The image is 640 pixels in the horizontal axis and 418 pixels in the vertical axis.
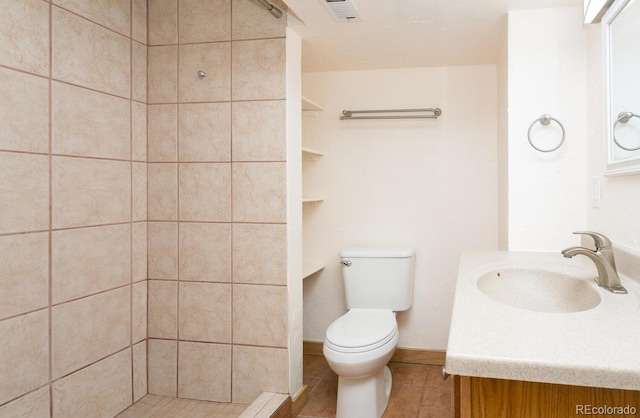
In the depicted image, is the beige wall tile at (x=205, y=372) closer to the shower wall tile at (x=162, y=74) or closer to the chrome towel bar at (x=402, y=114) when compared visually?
the shower wall tile at (x=162, y=74)

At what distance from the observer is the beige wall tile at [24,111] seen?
1.62 m

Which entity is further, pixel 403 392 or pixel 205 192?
pixel 403 392

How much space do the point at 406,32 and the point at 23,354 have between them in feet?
7.16

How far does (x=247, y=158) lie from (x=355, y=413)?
1.35 meters

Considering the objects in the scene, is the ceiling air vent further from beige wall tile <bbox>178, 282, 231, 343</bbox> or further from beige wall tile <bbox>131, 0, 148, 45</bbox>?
beige wall tile <bbox>178, 282, 231, 343</bbox>

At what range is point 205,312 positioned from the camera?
7.51 feet

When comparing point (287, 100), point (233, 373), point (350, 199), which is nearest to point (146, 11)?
point (287, 100)

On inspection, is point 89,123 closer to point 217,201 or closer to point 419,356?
point 217,201

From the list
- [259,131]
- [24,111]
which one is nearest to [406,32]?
[259,131]

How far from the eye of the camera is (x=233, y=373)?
7.45 ft

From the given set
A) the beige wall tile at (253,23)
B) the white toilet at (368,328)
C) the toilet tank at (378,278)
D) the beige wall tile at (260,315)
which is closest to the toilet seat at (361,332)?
the white toilet at (368,328)

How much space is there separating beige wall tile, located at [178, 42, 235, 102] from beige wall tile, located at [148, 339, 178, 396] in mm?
1285

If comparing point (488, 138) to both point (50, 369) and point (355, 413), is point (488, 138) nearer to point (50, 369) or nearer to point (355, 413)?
point (355, 413)

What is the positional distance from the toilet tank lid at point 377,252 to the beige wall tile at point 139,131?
1273mm
